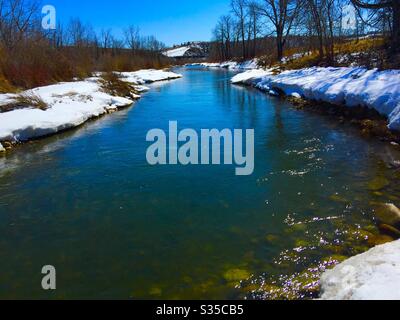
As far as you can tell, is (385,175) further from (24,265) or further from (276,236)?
(24,265)

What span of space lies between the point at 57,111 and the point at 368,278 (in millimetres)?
13149

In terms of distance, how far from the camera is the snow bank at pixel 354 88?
34.4ft

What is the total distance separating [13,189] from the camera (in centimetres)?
740

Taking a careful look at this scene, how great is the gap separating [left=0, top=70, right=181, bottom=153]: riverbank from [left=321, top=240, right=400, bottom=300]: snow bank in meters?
9.78

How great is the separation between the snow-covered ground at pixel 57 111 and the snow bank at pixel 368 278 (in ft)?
33.9

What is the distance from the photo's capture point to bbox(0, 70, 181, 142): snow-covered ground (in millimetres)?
11477

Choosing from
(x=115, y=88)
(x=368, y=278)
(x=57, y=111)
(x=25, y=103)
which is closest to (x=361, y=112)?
(x=368, y=278)

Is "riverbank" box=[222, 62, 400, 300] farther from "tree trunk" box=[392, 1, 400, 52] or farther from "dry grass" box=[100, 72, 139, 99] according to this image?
"dry grass" box=[100, 72, 139, 99]

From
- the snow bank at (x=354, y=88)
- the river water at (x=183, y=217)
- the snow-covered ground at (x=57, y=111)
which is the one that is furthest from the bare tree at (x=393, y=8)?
the snow-covered ground at (x=57, y=111)

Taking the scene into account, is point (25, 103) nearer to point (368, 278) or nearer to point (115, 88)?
point (115, 88)

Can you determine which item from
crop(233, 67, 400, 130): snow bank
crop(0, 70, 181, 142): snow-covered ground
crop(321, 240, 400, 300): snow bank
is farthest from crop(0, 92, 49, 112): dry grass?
crop(321, 240, 400, 300): snow bank

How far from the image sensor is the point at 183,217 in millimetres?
5914

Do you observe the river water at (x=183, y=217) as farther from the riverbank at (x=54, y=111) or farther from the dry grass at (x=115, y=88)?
the dry grass at (x=115, y=88)
